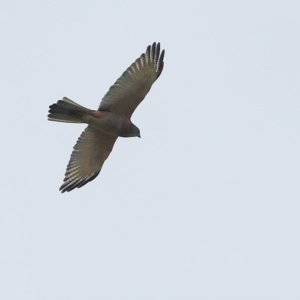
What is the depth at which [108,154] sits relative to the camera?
773 inches

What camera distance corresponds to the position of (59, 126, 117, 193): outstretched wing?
19275mm

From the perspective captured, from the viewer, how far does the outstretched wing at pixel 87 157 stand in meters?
19.3

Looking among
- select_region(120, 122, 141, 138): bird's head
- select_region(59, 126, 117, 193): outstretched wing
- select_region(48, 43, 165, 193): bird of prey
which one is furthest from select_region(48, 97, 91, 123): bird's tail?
select_region(120, 122, 141, 138): bird's head

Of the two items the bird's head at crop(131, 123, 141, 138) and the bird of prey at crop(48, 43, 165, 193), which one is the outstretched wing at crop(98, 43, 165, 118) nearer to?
the bird of prey at crop(48, 43, 165, 193)

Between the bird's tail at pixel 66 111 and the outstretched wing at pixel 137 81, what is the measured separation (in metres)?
0.53

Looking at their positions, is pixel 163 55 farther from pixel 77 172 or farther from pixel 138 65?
pixel 77 172

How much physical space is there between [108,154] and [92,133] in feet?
2.18

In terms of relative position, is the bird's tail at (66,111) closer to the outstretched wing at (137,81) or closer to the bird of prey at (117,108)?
the bird of prey at (117,108)

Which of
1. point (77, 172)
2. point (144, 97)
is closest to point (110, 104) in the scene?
point (144, 97)

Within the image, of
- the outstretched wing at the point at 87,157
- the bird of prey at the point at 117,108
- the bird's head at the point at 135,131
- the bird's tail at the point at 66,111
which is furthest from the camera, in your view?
the outstretched wing at the point at 87,157

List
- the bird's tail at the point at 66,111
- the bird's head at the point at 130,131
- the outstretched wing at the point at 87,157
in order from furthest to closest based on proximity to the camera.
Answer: the outstretched wing at the point at 87,157 < the bird's head at the point at 130,131 < the bird's tail at the point at 66,111

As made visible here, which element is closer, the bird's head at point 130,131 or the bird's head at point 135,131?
the bird's head at point 130,131

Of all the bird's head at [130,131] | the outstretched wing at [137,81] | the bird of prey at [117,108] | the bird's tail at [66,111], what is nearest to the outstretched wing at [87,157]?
the bird of prey at [117,108]

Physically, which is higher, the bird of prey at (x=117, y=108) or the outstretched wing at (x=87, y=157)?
the bird of prey at (x=117, y=108)
